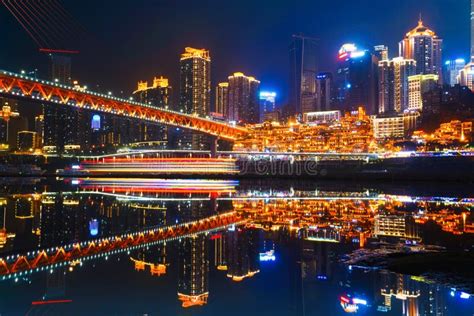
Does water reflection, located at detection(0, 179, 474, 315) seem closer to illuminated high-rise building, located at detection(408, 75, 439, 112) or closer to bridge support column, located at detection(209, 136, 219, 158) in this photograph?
bridge support column, located at detection(209, 136, 219, 158)

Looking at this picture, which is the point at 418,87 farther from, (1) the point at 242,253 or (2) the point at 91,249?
(2) the point at 91,249

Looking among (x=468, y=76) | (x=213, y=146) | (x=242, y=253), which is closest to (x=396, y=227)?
(x=242, y=253)

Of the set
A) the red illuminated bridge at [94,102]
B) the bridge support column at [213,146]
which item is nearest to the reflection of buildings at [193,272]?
the red illuminated bridge at [94,102]

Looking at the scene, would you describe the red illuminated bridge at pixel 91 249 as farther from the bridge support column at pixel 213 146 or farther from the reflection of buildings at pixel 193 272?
the bridge support column at pixel 213 146

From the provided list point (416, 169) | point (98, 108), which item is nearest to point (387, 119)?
point (416, 169)

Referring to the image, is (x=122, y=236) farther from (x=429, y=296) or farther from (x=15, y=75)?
(x=15, y=75)
